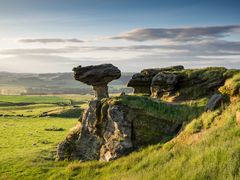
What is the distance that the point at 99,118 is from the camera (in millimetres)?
32562

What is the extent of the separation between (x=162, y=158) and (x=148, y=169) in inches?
56.5

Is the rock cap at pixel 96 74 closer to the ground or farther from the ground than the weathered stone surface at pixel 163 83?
farther from the ground

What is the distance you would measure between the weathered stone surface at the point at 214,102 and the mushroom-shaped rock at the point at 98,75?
13.6 m

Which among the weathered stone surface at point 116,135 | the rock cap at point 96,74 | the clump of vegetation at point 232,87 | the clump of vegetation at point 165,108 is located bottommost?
the weathered stone surface at point 116,135

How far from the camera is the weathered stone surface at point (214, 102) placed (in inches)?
1109

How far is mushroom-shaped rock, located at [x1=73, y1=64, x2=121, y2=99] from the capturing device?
3912 cm

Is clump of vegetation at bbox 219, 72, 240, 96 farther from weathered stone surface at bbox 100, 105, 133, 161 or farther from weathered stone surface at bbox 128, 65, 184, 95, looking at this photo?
weathered stone surface at bbox 128, 65, 184, 95

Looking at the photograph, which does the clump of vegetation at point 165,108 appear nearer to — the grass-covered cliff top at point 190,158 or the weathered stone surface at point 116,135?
the weathered stone surface at point 116,135

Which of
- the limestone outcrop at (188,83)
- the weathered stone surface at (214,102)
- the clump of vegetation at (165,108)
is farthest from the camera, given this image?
the limestone outcrop at (188,83)

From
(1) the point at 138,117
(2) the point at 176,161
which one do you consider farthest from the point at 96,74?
(2) the point at 176,161

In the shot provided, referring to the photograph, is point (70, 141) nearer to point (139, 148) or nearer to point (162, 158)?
point (139, 148)

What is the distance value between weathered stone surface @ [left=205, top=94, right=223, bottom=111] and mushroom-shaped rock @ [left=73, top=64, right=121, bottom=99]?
13.6 metres

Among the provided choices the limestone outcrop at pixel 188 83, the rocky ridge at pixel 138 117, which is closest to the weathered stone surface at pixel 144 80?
the rocky ridge at pixel 138 117

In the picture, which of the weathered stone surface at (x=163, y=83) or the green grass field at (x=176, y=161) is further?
the weathered stone surface at (x=163, y=83)
